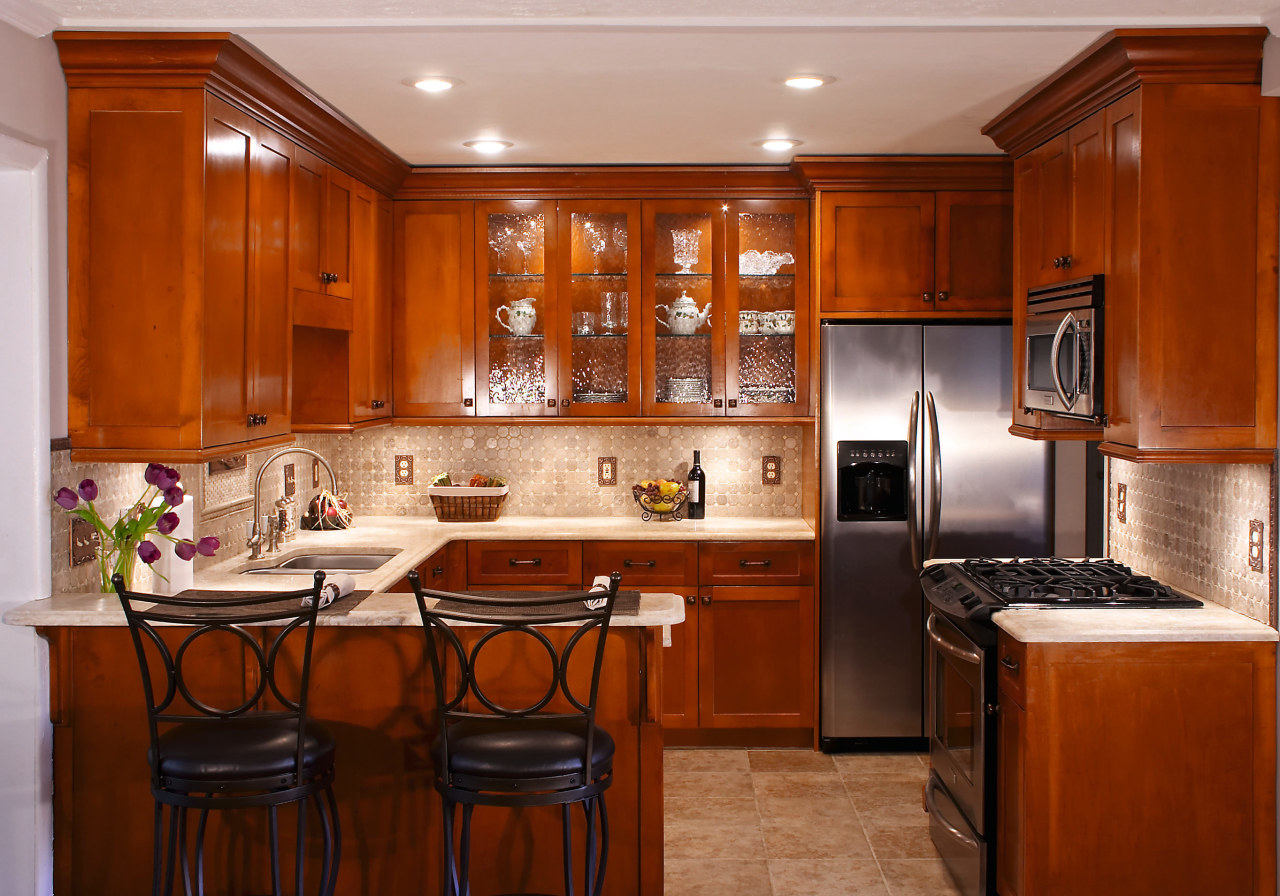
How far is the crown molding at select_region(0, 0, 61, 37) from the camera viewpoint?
2703 millimetres

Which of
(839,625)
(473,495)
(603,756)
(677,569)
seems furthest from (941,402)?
(603,756)

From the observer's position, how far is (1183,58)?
2.92 metres

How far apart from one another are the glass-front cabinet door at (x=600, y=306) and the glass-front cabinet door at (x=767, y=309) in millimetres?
418

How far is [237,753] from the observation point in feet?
8.04

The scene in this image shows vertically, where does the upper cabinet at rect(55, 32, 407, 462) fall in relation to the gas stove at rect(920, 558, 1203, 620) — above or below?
above

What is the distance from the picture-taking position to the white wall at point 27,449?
2.84m

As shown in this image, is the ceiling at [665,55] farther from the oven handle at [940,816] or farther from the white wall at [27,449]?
the oven handle at [940,816]

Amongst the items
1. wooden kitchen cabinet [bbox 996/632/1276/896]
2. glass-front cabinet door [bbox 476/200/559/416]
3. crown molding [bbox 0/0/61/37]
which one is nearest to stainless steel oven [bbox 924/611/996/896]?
wooden kitchen cabinet [bbox 996/632/1276/896]

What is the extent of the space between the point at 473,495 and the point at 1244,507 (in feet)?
10.1

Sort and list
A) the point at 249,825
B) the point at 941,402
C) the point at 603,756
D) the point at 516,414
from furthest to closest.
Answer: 1. the point at 516,414
2. the point at 941,402
3. the point at 249,825
4. the point at 603,756

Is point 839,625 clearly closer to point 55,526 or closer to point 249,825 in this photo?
point 249,825

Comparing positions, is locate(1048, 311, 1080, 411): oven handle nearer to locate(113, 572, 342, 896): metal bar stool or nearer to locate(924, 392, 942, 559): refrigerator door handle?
locate(924, 392, 942, 559): refrigerator door handle

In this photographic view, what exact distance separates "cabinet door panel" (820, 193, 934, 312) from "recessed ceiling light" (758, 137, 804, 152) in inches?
13.4

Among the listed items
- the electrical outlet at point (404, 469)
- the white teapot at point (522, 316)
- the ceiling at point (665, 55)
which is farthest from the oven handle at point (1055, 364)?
the electrical outlet at point (404, 469)
